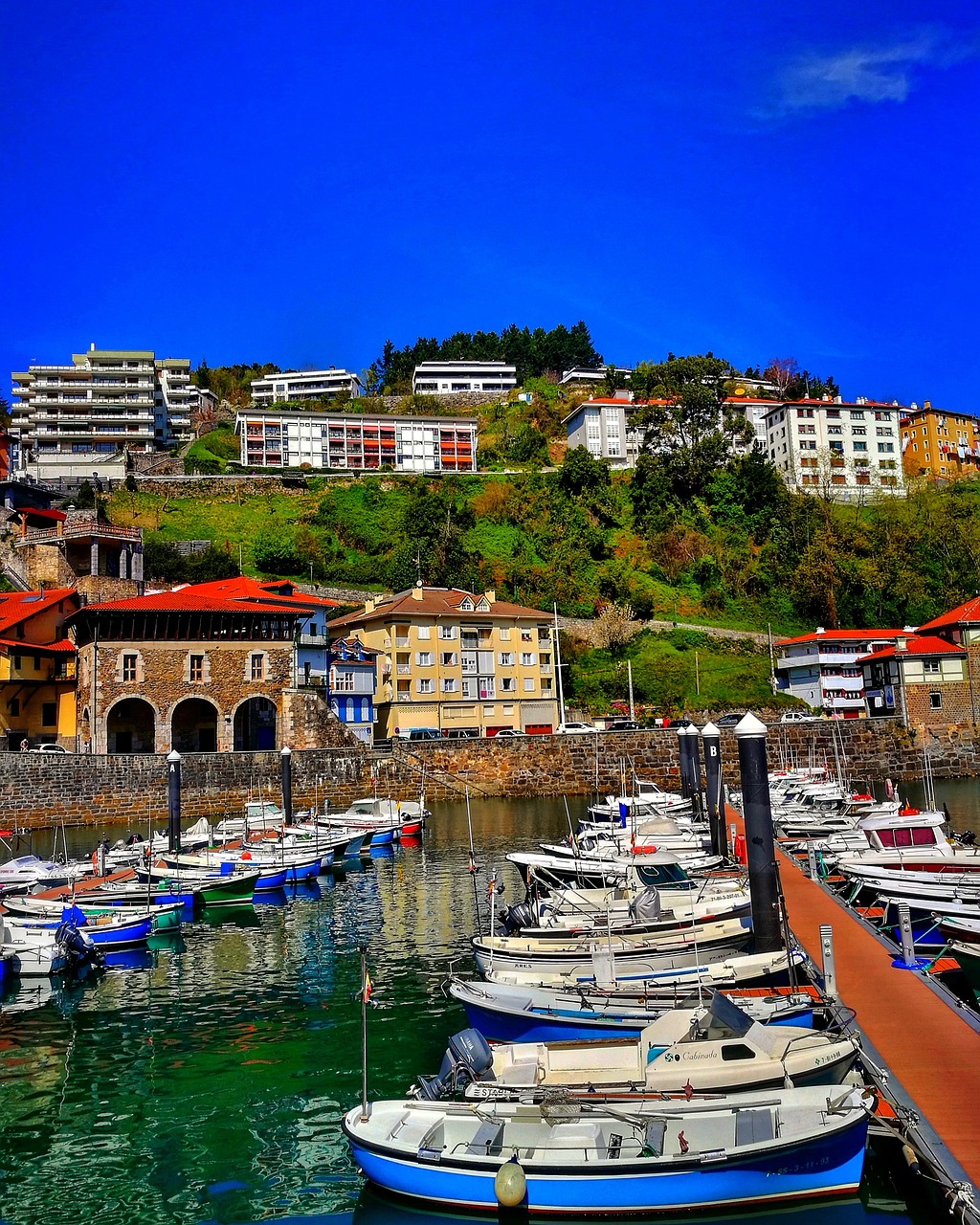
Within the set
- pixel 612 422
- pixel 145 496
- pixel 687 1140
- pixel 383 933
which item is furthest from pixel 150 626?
pixel 612 422

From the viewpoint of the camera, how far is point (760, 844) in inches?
790

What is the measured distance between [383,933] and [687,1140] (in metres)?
18.0

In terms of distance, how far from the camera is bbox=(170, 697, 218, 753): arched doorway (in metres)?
67.2

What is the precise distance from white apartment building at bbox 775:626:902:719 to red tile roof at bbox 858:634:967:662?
3458mm

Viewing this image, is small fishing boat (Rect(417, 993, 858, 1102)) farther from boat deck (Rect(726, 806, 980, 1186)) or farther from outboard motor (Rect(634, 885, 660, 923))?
outboard motor (Rect(634, 885, 660, 923))

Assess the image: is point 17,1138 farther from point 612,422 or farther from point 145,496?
point 612,422

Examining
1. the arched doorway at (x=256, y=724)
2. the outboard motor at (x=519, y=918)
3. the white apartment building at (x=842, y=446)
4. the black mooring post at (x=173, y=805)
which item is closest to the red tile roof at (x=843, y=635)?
the white apartment building at (x=842, y=446)

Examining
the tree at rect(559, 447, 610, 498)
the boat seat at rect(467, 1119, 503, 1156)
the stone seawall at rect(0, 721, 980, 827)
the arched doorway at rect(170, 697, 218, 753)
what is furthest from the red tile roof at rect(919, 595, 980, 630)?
the boat seat at rect(467, 1119, 503, 1156)

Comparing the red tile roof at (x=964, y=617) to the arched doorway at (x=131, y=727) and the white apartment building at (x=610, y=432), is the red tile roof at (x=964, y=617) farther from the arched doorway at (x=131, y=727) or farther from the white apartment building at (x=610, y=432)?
the arched doorway at (x=131, y=727)

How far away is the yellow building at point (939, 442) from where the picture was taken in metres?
126

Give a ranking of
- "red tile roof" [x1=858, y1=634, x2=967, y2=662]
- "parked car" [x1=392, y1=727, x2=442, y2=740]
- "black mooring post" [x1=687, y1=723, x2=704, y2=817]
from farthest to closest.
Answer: "parked car" [x1=392, y1=727, x2=442, y2=740], "red tile roof" [x1=858, y1=634, x2=967, y2=662], "black mooring post" [x1=687, y1=723, x2=704, y2=817]

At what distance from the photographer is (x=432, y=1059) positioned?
18.3 meters

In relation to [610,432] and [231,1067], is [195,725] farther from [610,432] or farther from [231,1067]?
[610,432]

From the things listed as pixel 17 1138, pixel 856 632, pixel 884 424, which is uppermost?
pixel 884 424
